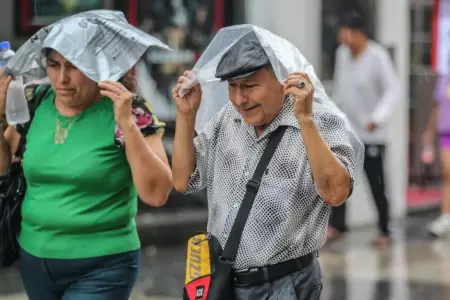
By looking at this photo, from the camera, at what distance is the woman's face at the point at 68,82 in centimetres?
355

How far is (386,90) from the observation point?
8000 millimetres

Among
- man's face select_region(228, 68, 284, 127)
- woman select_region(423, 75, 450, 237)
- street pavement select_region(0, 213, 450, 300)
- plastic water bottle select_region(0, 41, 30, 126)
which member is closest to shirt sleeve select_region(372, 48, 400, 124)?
woman select_region(423, 75, 450, 237)

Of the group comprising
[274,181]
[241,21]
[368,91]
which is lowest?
[368,91]

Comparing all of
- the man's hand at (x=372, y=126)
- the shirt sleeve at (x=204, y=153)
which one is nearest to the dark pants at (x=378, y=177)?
the man's hand at (x=372, y=126)

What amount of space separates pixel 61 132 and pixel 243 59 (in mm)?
857

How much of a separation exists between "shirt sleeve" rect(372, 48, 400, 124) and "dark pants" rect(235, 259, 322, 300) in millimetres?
4700

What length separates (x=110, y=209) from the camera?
3.58 meters

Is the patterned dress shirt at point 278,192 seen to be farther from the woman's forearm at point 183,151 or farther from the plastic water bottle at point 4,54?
the plastic water bottle at point 4,54

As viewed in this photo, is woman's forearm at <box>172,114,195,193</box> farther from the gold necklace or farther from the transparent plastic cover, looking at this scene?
the gold necklace

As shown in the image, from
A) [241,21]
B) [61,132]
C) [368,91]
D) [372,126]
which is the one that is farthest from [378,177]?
[61,132]

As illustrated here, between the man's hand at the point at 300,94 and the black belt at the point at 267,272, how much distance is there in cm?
52

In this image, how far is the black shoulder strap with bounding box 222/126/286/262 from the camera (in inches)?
125

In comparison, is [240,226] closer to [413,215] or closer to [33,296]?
[33,296]

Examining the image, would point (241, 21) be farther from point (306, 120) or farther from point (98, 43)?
point (306, 120)
